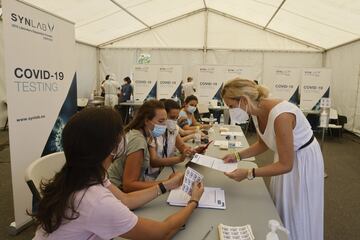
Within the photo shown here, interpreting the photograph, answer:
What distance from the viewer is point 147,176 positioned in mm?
2025

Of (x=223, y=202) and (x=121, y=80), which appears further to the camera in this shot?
(x=121, y=80)

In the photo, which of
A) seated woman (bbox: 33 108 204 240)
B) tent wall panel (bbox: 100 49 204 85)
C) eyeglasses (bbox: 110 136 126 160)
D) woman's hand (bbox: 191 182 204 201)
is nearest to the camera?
seated woman (bbox: 33 108 204 240)

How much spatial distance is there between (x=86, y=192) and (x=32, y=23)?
195 centimetres

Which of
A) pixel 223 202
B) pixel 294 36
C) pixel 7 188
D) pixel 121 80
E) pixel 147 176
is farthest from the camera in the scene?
pixel 121 80

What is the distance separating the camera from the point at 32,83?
2.33 m

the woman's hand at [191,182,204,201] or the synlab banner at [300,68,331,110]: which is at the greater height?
the synlab banner at [300,68,331,110]

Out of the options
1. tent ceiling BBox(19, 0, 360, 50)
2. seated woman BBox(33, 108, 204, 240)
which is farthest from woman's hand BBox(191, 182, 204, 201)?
tent ceiling BBox(19, 0, 360, 50)

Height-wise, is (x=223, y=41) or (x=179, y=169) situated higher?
(x=223, y=41)

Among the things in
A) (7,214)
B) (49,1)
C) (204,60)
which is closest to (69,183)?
(7,214)

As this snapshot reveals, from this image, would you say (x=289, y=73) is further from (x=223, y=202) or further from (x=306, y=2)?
(x=223, y=202)

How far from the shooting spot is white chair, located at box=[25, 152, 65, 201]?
143cm

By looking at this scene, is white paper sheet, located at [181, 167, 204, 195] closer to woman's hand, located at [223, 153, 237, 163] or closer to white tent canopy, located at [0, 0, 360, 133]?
woman's hand, located at [223, 153, 237, 163]

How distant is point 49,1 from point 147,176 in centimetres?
499

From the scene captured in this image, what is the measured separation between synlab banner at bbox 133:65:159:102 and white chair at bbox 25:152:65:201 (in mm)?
6351
